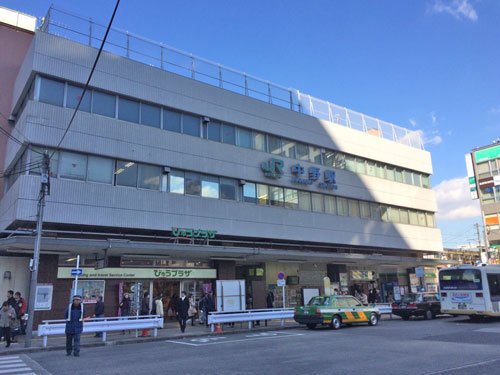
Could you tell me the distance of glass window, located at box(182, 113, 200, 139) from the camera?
2512cm

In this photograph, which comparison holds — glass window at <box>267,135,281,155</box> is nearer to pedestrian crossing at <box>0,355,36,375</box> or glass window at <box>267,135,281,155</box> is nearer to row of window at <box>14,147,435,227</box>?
row of window at <box>14,147,435,227</box>

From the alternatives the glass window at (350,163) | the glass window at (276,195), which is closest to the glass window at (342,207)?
the glass window at (350,163)

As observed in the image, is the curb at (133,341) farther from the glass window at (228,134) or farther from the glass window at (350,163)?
the glass window at (350,163)

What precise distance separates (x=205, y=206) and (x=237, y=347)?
1172 cm

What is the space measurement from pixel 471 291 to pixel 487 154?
46.0 m

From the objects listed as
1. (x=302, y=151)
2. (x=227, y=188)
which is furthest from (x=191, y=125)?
(x=302, y=151)

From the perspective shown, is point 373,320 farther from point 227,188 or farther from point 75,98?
point 75,98

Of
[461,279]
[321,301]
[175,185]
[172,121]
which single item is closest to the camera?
[321,301]

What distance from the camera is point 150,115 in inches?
938

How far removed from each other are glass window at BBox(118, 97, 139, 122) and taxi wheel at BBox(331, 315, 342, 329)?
14766 mm

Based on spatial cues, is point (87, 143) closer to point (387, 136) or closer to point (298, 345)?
point (298, 345)

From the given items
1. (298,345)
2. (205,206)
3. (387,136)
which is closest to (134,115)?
(205,206)

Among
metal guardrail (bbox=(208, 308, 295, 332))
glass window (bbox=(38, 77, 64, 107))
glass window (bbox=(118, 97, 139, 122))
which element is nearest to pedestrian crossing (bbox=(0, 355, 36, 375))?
metal guardrail (bbox=(208, 308, 295, 332))

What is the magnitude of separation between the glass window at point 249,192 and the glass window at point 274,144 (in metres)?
3.25
